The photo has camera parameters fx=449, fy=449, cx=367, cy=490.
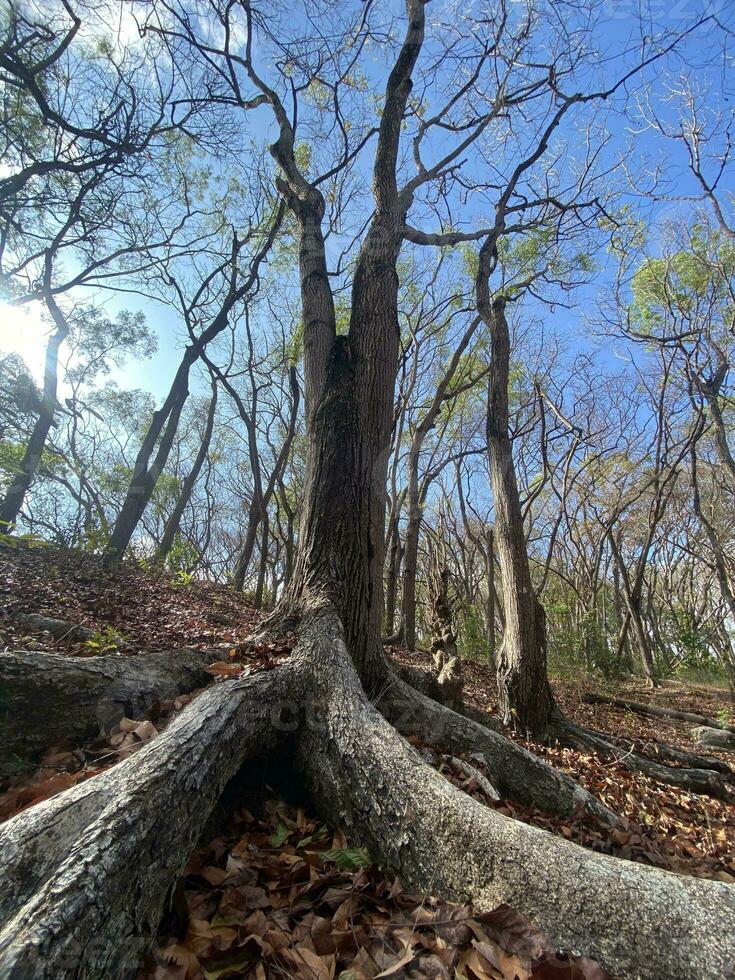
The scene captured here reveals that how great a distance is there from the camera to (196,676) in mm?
3223

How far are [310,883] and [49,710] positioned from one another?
1.75 m

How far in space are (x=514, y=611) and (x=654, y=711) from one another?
19.9 feet

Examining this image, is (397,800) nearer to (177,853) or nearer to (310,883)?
(310,883)

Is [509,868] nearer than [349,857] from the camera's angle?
Yes

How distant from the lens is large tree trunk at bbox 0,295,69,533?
11.3 m

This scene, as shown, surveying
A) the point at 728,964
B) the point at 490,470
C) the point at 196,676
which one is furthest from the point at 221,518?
the point at 728,964

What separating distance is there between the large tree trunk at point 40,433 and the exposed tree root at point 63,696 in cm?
957

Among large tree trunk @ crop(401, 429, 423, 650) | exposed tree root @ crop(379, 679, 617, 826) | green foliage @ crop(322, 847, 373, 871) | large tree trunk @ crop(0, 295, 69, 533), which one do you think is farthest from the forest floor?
large tree trunk @ crop(0, 295, 69, 533)

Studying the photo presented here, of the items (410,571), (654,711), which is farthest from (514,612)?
(654,711)

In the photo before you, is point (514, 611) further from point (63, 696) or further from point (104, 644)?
point (63, 696)

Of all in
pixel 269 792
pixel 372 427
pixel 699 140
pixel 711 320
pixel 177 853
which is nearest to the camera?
pixel 177 853

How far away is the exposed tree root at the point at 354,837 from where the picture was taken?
1172 mm

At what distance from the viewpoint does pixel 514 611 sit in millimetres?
5750

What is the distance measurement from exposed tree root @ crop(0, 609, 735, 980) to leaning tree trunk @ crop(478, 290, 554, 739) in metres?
3.82
